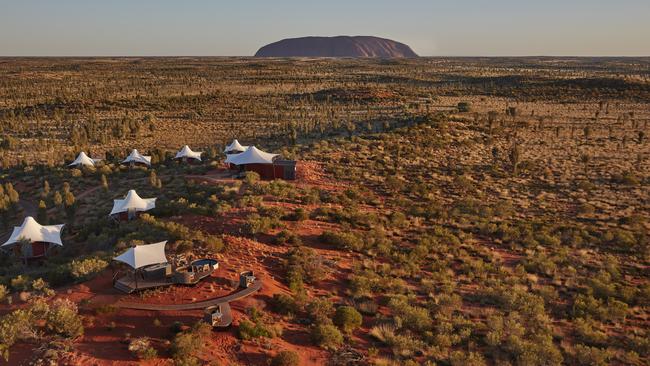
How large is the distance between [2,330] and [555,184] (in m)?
29.1

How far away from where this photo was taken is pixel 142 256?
45.6 feet

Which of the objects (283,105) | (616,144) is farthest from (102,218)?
(283,105)

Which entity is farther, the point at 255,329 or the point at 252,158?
the point at 252,158

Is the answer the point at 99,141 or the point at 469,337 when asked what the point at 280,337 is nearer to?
the point at 469,337

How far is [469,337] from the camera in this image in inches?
520

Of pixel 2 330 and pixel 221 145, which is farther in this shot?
pixel 221 145

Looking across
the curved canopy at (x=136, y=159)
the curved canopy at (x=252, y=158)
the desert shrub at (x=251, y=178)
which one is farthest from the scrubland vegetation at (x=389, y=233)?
the curved canopy at (x=252, y=158)

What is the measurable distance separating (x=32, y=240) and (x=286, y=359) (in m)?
13.8

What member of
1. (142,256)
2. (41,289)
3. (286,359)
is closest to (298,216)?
(142,256)

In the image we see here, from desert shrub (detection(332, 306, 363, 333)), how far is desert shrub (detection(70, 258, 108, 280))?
7680mm

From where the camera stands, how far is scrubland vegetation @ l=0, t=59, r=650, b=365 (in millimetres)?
12617

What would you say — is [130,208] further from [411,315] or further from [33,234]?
[411,315]

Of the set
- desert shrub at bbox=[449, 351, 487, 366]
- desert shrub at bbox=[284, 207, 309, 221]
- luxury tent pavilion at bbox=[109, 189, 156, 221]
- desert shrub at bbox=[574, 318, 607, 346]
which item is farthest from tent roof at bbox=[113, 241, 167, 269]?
desert shrub at bbox=[574, 318, 607, 346]

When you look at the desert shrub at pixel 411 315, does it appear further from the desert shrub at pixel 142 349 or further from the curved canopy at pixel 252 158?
the curved canopy at pixel 252 158
